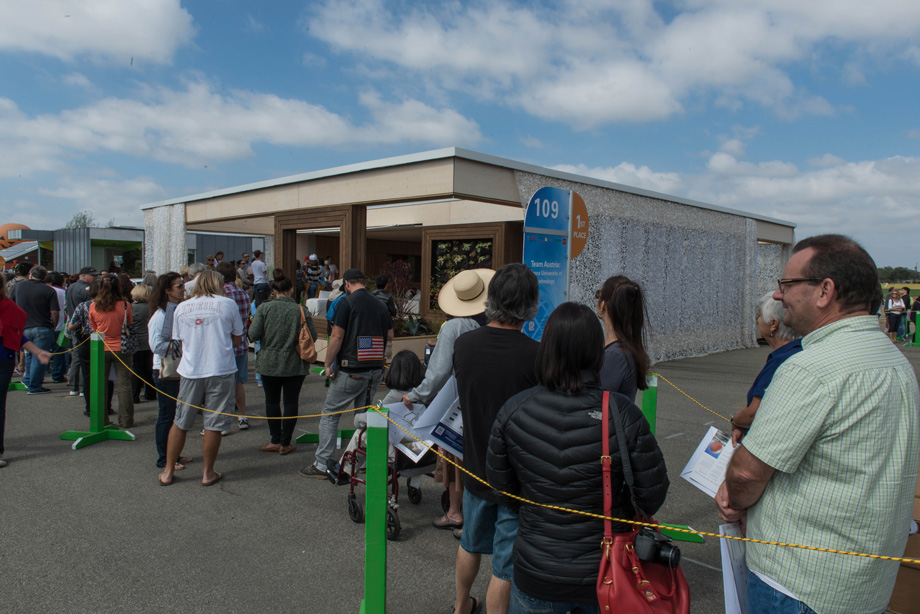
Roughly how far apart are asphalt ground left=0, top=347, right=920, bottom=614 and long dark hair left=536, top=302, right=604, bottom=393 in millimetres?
1875

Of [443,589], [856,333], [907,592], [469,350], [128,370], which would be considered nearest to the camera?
[856,333]

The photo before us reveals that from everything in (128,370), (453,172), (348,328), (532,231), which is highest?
(453,172)

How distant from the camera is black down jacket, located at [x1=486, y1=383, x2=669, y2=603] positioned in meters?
1.99

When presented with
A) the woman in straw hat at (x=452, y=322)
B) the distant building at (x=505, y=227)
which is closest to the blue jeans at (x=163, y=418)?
the woman in straw hat at (x=452, y=322)

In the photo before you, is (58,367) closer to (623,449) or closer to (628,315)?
(628,315)

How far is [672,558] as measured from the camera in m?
1.91

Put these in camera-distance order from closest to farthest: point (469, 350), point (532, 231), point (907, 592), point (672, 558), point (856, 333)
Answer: point (856, 333)
point (672, 558)
point (469, 350)
point (907, 592)
point (532, 231)

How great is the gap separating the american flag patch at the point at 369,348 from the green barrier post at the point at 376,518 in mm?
2305

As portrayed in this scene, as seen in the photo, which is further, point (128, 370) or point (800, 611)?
point (128, 370)

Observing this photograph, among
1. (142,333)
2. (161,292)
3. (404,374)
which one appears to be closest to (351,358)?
(404,374)

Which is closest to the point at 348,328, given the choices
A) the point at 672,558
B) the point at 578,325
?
the point at 578,325

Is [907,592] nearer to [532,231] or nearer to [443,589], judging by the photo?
[443,589]

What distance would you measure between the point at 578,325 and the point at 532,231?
4.24 m

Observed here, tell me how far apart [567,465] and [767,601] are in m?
0.70
